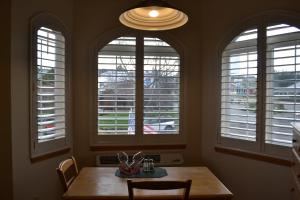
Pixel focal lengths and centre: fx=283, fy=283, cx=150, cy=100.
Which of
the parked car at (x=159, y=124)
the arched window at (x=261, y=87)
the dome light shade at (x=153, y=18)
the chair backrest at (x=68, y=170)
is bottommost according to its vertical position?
the chair backrest at (x=68, y=170)

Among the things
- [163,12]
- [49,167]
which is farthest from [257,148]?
[49,167]

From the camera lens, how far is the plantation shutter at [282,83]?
8.25 feet

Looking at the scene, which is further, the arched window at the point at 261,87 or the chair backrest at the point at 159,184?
the arched window at the point at 261,87

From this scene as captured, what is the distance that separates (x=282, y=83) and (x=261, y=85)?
202mm

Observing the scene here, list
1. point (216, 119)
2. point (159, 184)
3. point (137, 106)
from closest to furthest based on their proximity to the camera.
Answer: point (159, 184) < point (216, 119) < point (137, 106)

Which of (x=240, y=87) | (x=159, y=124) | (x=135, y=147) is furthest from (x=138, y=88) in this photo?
(x=240, y=87)

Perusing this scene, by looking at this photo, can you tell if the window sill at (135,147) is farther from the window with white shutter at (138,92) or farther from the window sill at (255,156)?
the window sill at (255,156)

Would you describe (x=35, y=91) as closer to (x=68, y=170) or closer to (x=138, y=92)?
(x=68, y=170)

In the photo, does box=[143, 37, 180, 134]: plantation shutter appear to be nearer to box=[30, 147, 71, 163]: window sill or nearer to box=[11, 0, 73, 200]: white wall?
box=[30, 147, 71, 163]: window sill

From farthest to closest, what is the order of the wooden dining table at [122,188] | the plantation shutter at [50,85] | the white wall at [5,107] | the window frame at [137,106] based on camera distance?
the window frame at [137,106]
the plantation shutter at [50,85]
the white wall at [5,107]
the wooden dining table at [122,188]

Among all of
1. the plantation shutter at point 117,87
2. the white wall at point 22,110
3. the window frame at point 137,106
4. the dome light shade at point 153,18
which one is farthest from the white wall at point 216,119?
the white wall at point 22,110

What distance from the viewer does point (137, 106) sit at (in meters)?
3.34

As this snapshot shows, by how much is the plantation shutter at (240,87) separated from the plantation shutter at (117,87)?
1.05 meters

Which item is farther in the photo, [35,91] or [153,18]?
[35,91]
